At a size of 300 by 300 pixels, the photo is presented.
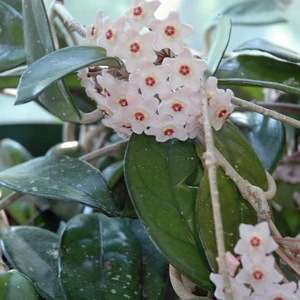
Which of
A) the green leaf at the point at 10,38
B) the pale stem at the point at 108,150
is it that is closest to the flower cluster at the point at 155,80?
the pale stem at the point at 108,150

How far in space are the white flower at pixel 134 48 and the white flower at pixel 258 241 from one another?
0.24 m

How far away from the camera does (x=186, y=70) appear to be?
1.87 feet

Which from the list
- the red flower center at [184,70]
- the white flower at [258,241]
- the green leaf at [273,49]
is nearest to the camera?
the white flower at [258,241]

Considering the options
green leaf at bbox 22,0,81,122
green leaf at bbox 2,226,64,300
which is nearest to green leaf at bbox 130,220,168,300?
green leaf at bbox 2,226,64,300

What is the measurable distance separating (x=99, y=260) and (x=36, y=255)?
0.11m

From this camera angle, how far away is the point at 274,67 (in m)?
0.81

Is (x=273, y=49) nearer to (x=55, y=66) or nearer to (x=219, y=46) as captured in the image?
(x=219, y=46)

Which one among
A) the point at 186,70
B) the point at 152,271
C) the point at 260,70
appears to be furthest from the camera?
the point at 260,70

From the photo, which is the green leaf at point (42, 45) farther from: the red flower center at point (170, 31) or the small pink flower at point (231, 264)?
the small pink flower at point (231, 264)

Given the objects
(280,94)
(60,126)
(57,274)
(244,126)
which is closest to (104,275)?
(57,274)

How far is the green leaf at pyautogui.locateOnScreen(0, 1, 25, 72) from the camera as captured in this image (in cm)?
80

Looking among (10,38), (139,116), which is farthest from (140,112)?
(10,38)

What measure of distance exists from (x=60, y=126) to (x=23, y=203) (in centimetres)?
32

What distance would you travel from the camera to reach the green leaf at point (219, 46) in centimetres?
63
